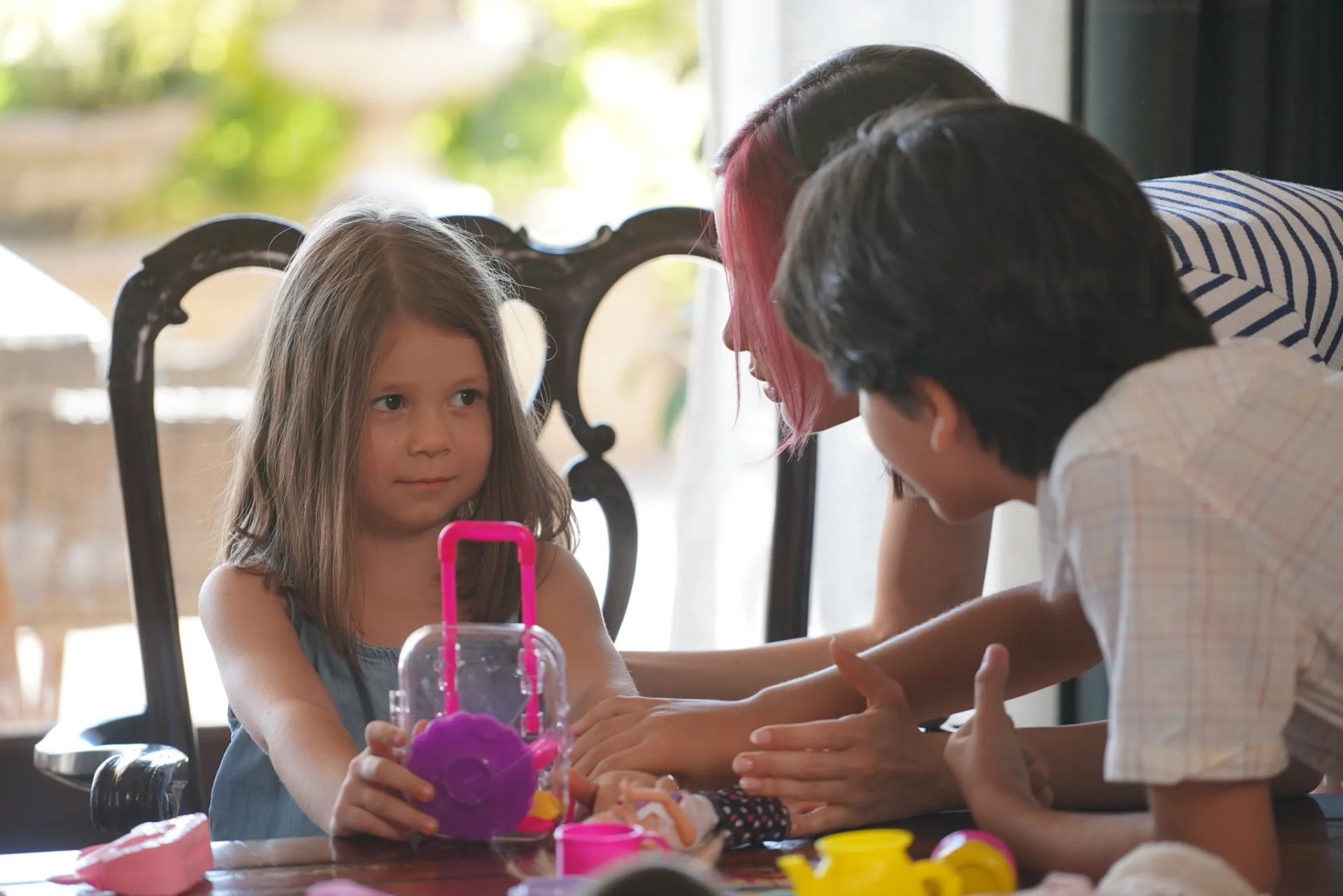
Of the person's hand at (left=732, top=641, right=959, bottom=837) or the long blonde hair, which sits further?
the long blonde hair

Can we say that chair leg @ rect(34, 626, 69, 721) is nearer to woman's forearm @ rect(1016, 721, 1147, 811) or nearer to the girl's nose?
the girl's nose

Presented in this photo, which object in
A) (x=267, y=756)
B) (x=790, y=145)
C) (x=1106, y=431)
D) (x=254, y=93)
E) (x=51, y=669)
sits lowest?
(x=51, y=669)

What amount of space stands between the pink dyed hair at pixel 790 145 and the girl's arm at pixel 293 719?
452 millimetres

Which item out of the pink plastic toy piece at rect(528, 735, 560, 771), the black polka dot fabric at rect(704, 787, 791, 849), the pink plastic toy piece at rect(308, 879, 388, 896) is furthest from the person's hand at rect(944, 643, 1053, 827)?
the pink plastic toy piece at rect(308, 879, 388, 896)

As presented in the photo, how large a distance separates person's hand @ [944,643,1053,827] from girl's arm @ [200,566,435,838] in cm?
33

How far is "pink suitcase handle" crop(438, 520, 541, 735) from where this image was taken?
0.88 m

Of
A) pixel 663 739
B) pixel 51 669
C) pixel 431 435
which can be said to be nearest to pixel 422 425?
pixel 431 435

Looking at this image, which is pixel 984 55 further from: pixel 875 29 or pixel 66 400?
pixel 66 400

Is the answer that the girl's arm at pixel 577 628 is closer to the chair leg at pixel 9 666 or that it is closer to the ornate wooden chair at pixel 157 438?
the ornate wooden chair at pixel 157 438

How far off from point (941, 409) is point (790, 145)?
0.38 m

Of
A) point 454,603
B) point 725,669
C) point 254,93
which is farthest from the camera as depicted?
point 254,93

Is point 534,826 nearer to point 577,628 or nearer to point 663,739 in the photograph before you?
point 663,739

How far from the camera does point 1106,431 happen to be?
0.73 m

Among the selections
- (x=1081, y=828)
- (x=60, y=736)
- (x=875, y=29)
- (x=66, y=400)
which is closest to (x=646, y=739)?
(x=1081, y=828)
